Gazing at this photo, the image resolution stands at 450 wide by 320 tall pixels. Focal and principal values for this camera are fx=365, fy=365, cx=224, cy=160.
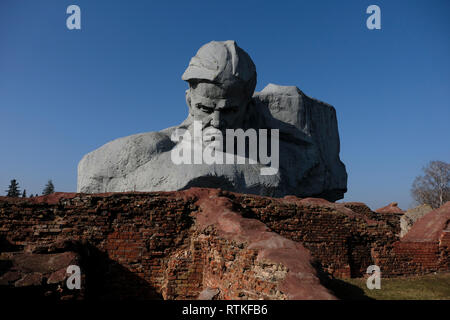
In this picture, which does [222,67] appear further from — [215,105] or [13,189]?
[13,189]

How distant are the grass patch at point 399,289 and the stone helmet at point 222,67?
18.5ft

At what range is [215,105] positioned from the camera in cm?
957

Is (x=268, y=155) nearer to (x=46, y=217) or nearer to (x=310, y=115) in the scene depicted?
(x=310, y=115)

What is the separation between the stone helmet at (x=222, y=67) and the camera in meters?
9.34

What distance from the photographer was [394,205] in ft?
53.4

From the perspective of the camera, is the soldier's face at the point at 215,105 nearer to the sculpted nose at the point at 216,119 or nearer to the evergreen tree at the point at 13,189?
the sculpted nose at the point at 216,119

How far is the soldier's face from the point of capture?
947 centimetres

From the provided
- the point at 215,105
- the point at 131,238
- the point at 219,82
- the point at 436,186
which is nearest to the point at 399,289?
the point at 131,238

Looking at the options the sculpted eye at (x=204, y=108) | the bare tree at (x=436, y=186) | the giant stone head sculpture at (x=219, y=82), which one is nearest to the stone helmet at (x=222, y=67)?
the giant stone head sculpture at (x=219, y=82)

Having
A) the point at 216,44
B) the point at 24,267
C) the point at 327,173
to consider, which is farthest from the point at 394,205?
the point at 24,267

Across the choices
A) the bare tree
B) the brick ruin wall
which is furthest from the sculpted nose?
the bare tree

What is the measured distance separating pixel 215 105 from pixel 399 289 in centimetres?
606

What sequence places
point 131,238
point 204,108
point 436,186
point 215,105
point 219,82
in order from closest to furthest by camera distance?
point 131,238
point 219,82
point 215,105
point 204,108
point 436,186

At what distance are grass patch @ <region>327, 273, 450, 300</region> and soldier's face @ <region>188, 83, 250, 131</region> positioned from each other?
17.2ft
